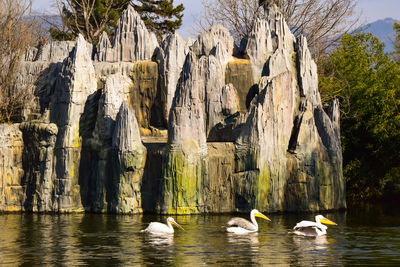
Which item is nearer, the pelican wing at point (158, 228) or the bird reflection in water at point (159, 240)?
the bird reflection in water at point (159, 240)

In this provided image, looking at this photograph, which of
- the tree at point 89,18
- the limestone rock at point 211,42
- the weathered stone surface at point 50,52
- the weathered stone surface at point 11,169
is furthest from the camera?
the tree at point 89,18

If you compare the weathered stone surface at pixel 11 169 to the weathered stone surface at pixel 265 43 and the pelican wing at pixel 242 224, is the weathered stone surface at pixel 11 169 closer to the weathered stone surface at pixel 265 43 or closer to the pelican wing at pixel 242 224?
the weathered stone surface at pixel 265 43

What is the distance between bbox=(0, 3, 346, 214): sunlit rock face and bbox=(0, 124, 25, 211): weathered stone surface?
4 cm

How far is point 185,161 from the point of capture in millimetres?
30453

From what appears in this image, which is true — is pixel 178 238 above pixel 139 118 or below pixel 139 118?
below

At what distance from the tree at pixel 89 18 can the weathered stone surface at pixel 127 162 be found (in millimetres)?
18719

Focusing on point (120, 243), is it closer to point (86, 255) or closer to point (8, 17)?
point (86, 255)

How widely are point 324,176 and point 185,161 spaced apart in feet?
20.5

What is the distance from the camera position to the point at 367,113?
3984 centimetres

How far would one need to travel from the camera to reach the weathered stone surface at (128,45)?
36469 mm

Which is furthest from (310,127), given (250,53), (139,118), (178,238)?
(178,238)

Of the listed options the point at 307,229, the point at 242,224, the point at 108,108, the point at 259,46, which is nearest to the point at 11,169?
the point at 108,108

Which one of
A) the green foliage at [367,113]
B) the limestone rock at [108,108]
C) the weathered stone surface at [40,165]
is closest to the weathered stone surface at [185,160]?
the limestone rock at [108,108]

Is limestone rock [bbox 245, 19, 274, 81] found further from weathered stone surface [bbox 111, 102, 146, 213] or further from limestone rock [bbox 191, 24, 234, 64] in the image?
weathered stone surface [bbox 111, 102, 146, 213]
